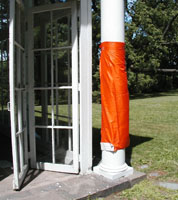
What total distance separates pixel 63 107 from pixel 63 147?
56cm

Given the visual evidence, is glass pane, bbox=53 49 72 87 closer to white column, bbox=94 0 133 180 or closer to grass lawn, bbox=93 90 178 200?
white column, bbox=94 0 133 180

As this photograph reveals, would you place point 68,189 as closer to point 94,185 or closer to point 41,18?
point 94,185

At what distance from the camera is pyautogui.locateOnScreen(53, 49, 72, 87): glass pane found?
11.0ft

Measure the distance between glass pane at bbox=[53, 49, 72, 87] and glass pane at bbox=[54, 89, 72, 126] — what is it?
13 cm

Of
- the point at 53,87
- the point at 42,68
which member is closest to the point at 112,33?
the point at 53,87

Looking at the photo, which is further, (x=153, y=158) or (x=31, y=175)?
(x=153, y=158)

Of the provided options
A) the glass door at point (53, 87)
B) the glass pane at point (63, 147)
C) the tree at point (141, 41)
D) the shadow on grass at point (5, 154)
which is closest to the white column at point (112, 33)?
the glass door at point (53, 87)

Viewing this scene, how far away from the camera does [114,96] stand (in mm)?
2941

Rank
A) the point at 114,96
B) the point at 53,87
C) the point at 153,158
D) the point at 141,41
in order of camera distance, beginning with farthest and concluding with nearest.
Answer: the point at 141,41
the point at 153,158
the point at 53,87
the point at 114,96

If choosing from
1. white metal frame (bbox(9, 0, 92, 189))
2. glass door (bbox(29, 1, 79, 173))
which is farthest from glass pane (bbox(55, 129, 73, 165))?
white metal frame (bbox(9, 0, 92, 189))

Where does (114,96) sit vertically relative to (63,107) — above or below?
above

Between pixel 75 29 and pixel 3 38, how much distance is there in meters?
2.37

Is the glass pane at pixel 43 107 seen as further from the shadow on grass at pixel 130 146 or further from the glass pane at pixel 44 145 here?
the shadow on grass at pixel 130 146

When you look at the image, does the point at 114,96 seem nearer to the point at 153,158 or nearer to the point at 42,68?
the point at 42,68
